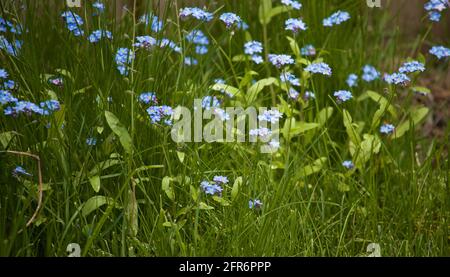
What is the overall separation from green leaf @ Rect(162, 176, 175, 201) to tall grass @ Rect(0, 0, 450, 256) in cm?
2

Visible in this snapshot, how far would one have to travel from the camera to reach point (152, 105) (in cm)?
302

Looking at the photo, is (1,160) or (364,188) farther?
(364,188)

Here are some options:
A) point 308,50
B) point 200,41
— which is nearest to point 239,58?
point 200,41

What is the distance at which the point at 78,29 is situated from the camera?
3086mm

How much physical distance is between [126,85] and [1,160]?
0.57 m

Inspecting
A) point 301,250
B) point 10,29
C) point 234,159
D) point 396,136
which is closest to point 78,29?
point 10,29

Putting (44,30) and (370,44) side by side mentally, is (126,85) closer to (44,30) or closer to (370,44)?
(44,30)

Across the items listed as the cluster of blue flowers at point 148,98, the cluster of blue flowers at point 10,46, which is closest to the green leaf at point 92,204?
the cluster of blue flowers at point 148,98

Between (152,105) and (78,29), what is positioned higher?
(78,29)

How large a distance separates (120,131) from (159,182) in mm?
291

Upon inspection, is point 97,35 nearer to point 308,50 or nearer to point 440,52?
point 308,50
